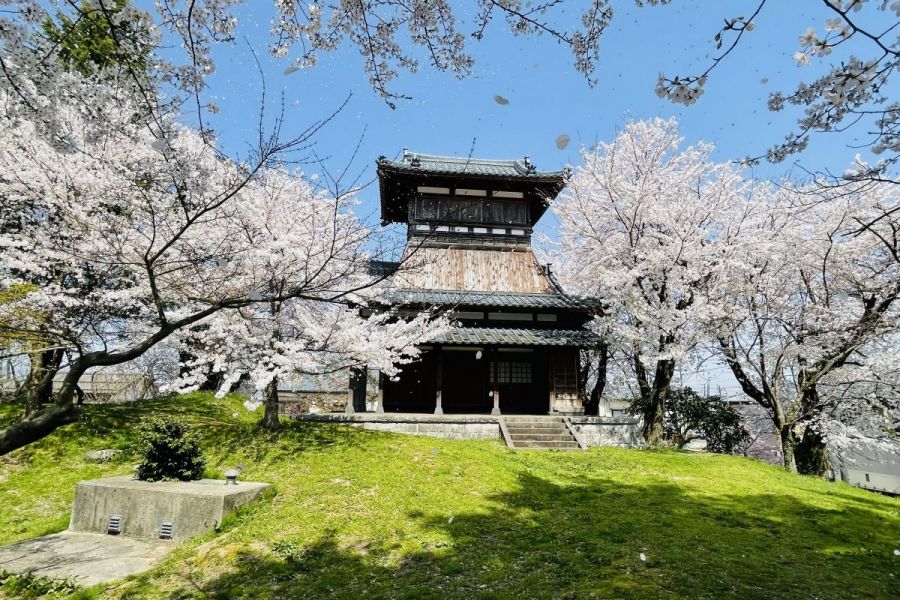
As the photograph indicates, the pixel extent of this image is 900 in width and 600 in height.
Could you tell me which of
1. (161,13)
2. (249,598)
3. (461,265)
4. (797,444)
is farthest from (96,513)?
(797,444)

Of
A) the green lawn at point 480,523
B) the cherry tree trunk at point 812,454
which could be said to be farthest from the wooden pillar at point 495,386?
the cherry tree trunk at point 812,454

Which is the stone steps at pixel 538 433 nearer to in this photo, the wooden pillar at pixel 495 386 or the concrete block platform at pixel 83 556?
the wooden pillar at pixel 495 386

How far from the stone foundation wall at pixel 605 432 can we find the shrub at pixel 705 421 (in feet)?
15.3

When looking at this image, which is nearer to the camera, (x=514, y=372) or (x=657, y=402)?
(x=657, y=402)

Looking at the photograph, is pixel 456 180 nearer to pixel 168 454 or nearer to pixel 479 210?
pixel 479 210

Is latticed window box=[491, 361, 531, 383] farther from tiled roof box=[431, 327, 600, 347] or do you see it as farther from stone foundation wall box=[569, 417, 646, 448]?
stone foundation wall box=[569, 417, 646, 448]

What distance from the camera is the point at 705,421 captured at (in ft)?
Result: 63.2

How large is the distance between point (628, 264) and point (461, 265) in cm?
690

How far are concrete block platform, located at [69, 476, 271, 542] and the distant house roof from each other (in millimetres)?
12941

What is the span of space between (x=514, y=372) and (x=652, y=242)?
7559 mm

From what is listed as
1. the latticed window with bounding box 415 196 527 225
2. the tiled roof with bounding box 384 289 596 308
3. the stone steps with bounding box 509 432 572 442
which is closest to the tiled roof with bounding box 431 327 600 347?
the tiled roof with bounding box 384 289 596 308

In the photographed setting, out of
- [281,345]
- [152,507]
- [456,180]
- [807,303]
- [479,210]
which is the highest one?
[456,180]

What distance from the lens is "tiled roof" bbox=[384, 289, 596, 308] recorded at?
1733 centimetres

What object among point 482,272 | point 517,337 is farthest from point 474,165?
point 517,337
